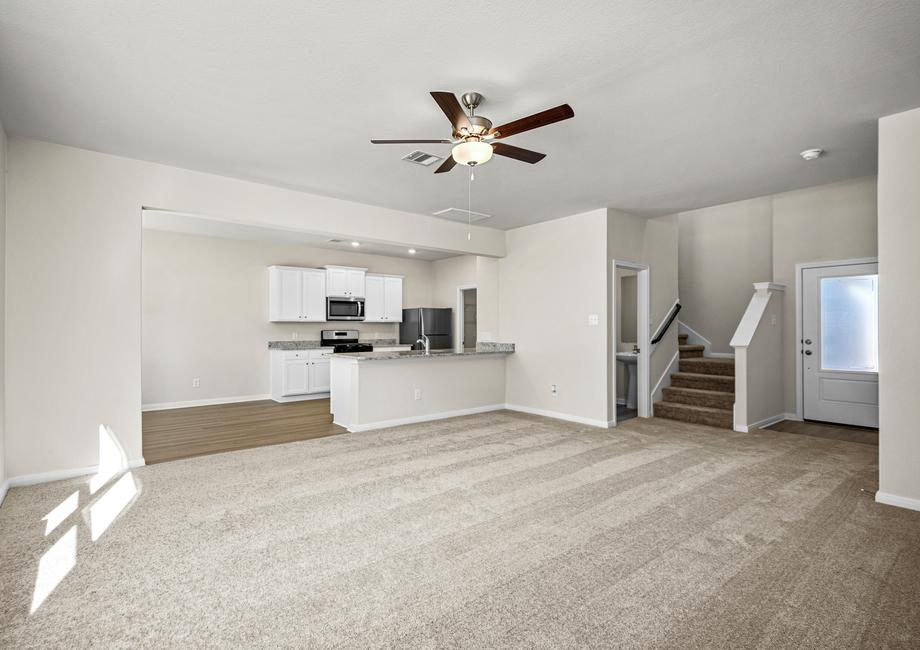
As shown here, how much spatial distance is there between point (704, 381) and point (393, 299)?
5548 mm

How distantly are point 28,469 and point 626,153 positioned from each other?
5.38m

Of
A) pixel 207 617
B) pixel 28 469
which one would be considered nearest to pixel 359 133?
pixel 207 617

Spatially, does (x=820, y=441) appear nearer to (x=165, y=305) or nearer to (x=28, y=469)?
(x=28, y=469)

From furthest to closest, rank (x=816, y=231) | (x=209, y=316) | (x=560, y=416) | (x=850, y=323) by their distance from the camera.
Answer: (x=209, y=316) → (x=560, y=416) → (x=816, y=231) → (x=850, y=323)

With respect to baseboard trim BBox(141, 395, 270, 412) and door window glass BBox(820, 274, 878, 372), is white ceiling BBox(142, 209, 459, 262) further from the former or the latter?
door window glass BBox(820, 274, 878, 372)

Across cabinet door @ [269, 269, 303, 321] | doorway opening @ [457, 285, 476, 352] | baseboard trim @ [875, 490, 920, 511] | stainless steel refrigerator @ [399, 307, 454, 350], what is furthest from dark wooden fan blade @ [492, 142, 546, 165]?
doorway opening @ [457, 285, 476, 352]

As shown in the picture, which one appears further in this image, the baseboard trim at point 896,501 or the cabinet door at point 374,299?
the cabinet door at point 374,299

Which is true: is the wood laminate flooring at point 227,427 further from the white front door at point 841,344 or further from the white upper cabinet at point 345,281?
the white front door at point 841,344

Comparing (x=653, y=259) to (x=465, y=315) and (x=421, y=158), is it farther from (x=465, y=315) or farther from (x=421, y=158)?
(x=465, y=315)

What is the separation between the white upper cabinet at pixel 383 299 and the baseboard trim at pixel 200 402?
7.68 feet

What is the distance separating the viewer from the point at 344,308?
331 inches

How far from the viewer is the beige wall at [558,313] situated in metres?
5.70

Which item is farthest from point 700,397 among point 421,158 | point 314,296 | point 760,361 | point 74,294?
point 74,294

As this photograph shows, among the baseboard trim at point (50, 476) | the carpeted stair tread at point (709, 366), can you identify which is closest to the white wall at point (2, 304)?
the baseboard trim at point (50, 476)
